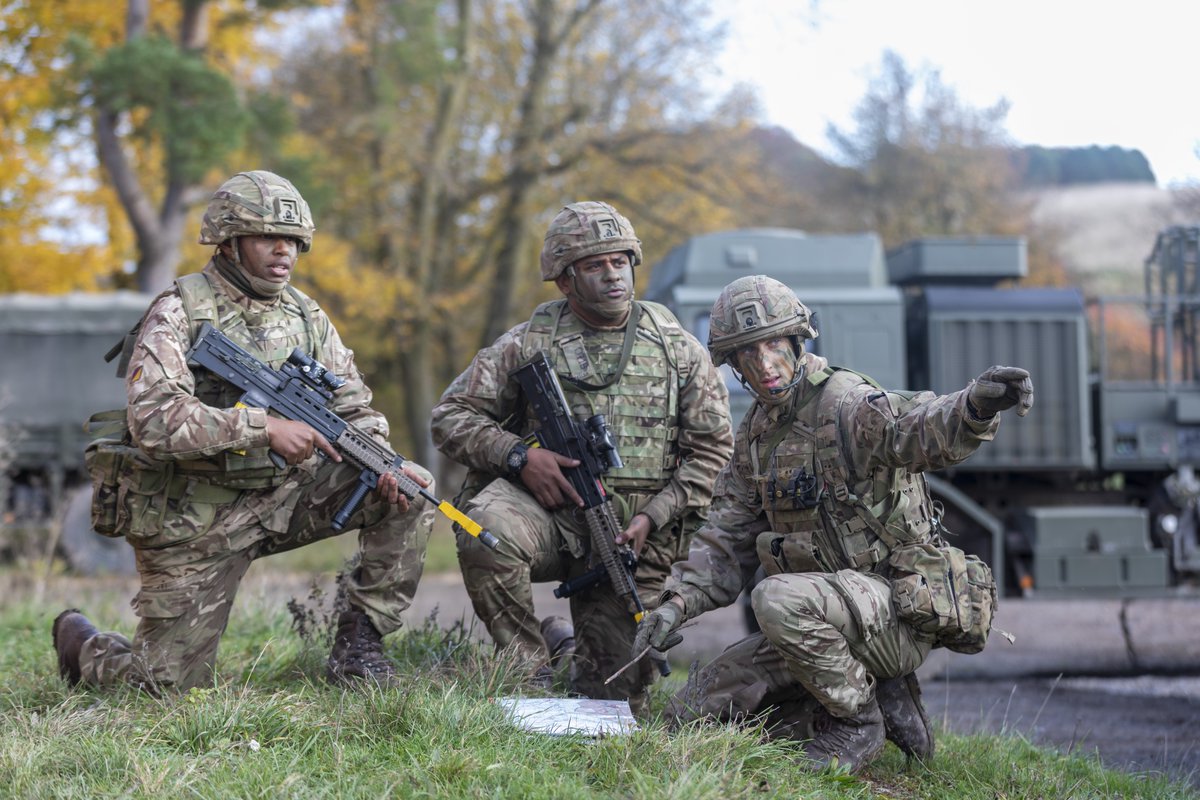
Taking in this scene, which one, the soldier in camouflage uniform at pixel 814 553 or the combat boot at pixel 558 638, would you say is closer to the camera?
the soldier in camouflage uniform at pixel 814 553

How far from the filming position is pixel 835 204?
85.1ft

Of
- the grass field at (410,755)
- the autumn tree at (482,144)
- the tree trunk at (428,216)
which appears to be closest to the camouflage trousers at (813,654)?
the grass field at (410,755)

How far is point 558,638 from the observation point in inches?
222

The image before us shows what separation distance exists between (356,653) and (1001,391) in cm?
256

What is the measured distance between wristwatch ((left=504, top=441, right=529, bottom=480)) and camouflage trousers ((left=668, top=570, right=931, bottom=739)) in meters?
1.16

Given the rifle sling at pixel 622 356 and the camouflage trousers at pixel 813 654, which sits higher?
the rifle sling at pixel 622 356

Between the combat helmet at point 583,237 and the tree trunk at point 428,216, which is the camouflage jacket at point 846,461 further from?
the tree trunk at point 428,216

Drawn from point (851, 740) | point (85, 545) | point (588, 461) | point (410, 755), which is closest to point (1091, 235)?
point (85, 545)

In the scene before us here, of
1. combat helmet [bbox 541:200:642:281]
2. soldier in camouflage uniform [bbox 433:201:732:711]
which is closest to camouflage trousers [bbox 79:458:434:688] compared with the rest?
soldier in camouflage uniform [bbox 433:201:732:711]

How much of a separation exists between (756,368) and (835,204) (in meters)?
22.2

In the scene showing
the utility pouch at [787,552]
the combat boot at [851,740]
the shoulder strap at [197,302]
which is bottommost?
the combat boot at [851,740]

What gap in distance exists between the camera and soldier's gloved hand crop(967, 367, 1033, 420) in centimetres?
361

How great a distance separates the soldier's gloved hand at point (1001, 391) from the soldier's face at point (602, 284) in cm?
180

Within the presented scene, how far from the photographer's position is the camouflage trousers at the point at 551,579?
497 centimetres
